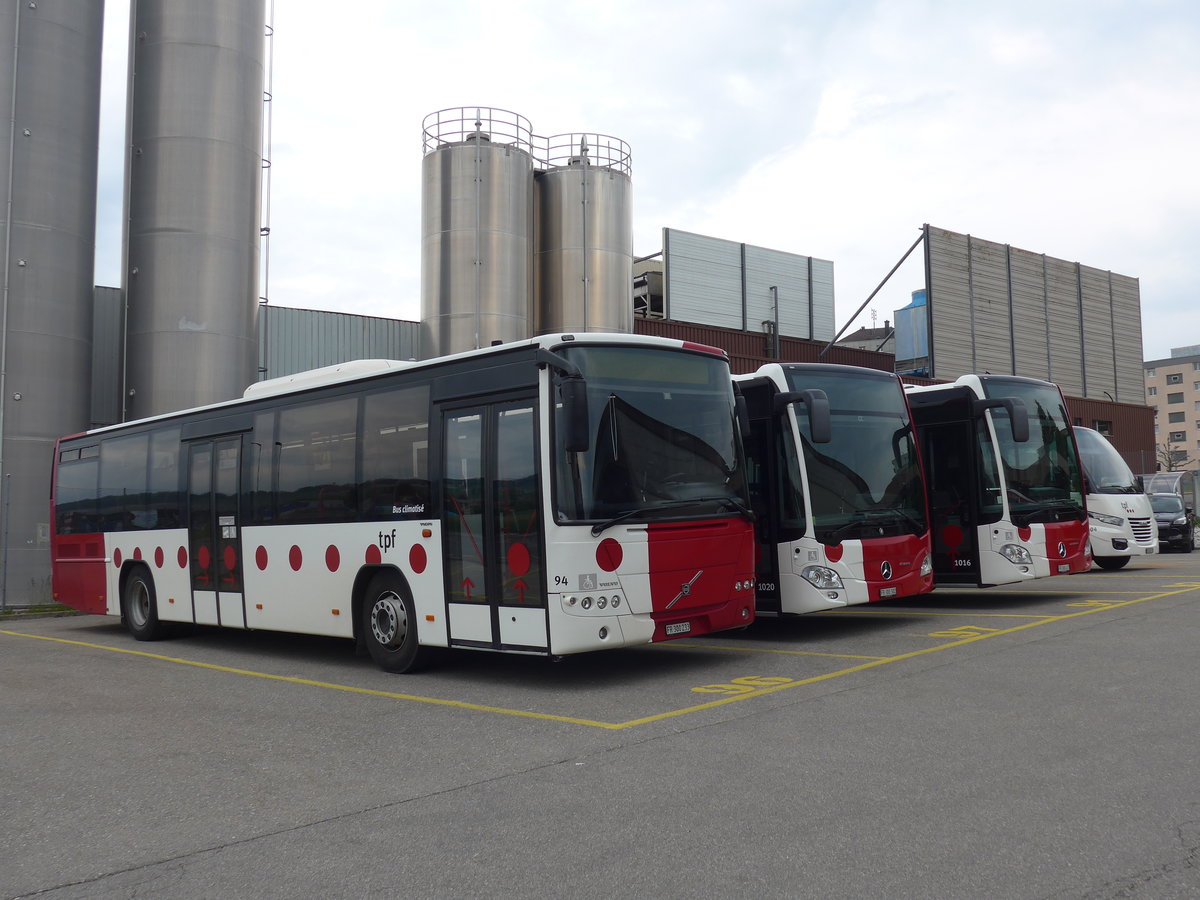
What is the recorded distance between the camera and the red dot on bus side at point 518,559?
29.2 feet

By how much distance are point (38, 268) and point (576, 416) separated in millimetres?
16872

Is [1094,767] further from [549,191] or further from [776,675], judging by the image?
[549,191]

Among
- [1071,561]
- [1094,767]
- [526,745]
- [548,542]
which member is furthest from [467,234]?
[1094,767]

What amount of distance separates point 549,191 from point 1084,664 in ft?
70.2

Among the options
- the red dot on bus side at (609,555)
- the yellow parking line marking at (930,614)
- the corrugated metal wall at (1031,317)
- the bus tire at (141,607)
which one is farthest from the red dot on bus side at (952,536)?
the corrugated metal wall at (1031,317)

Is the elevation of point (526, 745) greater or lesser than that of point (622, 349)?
lesser

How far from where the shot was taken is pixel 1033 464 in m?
14.4

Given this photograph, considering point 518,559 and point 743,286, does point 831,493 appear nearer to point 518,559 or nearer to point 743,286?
point 518,559

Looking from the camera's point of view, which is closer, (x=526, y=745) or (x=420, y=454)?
(x=526, y=745)

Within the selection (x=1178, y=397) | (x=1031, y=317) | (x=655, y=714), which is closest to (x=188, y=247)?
(x=655, y=714)

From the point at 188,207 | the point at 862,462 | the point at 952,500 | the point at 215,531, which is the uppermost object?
the point at 188,207

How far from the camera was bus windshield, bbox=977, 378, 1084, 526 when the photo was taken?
14.2m

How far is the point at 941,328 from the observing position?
38344 millimetres

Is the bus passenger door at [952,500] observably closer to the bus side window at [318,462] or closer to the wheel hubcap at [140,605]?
the bus side window at [318,462]
